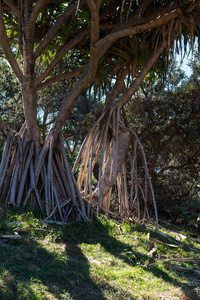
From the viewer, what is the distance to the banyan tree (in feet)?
13.5

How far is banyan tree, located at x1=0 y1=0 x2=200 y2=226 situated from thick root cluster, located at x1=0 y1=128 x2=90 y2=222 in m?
0.01

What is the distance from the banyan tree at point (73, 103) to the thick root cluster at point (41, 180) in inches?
0.5

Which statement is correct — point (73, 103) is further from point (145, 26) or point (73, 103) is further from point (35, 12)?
point (145, 26)

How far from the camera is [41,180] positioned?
4398 mm

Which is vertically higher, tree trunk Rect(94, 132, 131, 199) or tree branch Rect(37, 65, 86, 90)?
tree branch Rect(37, 65, 86, 90)

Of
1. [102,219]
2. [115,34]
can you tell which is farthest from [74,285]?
[115,34]

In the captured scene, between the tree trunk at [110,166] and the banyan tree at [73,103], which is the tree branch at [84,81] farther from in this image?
the tree trunk at [110,166]

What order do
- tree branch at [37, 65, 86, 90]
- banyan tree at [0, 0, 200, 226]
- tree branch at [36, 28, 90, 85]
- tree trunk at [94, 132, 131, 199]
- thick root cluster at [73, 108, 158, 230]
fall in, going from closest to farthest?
1. banyan tree at [0, 0, 200, 226]
2. thick root cluster at [73, 108, 158, 230]
3. tree trunk at [94, 132, 131, 199]
4. tree branch at [36, 28, 90, 85]
5. tree branch at [37, 65, 86, 90]

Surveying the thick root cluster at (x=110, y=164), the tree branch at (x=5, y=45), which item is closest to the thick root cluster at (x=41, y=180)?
the thick root cluster at (x=110, y=164)

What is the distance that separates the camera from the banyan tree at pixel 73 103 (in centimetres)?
412

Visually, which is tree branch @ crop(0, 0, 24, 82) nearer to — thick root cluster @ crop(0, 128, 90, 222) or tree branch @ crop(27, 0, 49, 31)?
tree branch @ crop(27, 0, 49, 31)

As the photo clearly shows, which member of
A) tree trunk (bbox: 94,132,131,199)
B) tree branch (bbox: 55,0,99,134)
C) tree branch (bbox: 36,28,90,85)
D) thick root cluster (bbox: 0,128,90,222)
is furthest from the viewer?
tree branch (bbox: 36,28,90,85)

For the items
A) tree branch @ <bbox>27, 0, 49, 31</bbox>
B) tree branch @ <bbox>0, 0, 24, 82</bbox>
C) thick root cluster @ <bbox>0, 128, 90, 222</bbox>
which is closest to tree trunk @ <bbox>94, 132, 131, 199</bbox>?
thick root cluster @ <bbox>0, 128, 90, 222</bbox>

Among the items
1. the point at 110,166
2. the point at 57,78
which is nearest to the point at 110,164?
the point at 110,166
